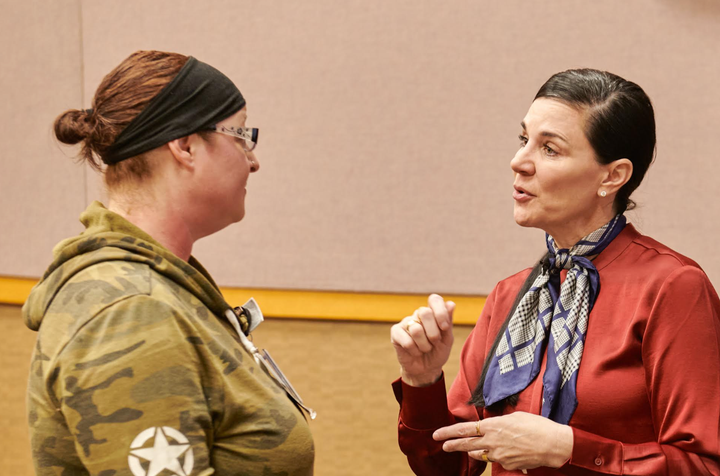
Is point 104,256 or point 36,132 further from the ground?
point 104,256

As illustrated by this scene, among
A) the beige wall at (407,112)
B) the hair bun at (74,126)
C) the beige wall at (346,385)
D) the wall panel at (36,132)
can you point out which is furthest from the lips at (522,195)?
the wall panel at (36,132)

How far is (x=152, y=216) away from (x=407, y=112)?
1595mm

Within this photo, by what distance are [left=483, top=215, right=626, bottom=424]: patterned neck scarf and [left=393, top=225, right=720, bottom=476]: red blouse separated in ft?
0.07

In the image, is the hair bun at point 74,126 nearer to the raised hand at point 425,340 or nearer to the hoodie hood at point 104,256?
the hoodie hood at point 104,256

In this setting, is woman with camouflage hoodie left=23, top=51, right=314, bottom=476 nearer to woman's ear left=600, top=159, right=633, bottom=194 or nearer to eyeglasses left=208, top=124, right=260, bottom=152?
eyeglasses left=208, top=124, right=260, bottom=152

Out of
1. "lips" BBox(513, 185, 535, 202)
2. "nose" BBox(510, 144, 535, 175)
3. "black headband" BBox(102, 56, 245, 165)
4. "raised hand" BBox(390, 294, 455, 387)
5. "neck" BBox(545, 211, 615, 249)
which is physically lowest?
"raised hand" BBox(390, 294, 455, 387)

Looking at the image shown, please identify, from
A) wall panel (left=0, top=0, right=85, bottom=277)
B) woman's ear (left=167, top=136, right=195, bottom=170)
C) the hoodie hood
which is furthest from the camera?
wall panel (left=0, top=0, right=85, bottom=277)

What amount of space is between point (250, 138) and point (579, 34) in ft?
5.32

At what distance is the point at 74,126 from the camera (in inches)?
47.3

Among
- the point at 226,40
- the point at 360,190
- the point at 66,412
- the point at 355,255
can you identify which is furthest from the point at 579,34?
the point at 66,412

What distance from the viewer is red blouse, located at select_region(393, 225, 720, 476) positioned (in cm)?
126

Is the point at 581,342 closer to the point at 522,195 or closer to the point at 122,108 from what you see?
the point at 522,195

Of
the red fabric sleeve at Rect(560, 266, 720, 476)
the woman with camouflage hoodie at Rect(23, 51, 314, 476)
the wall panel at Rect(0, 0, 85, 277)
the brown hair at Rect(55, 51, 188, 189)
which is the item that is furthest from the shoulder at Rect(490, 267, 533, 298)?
the wall panel at Rect(0, 0, 85, 277)

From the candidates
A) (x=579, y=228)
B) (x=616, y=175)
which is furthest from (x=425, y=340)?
(x=616, y=175)
